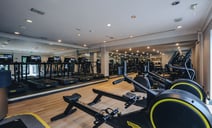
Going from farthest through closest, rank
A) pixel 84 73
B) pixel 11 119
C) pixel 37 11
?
pixel 84 73 → pixel 37 11 → pixel 11 119

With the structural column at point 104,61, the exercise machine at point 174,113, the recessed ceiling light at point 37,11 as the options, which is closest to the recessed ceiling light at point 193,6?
the exercise machine at point 174,113

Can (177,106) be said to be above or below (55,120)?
above

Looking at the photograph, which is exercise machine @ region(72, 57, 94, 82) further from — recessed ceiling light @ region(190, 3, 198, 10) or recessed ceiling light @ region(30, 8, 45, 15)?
recessed ceiling light @ region(190, 3, 198, 10)

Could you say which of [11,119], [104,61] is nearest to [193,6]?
[11,119]

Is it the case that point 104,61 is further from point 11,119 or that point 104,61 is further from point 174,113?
point 174,113

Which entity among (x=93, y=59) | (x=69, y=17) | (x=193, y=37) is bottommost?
(x=93, y=59)

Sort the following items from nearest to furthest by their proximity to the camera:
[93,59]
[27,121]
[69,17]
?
1. [27,121]
2. [69,17]
3. [93,59]

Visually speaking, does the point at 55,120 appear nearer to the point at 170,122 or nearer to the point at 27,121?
the point at 27,121

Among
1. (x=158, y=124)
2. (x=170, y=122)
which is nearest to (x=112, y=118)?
(x=158, y=124)

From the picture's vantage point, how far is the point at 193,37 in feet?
17.6

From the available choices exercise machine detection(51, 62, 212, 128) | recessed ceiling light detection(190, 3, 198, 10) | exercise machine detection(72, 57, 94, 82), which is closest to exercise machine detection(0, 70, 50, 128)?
exercise machine detection(51, 62, 212, 128)

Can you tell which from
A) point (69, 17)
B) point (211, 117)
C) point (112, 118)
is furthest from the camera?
point (69, 17)

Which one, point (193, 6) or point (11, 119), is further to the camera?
point (193, 6)

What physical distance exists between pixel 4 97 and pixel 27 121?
731 millimetres
